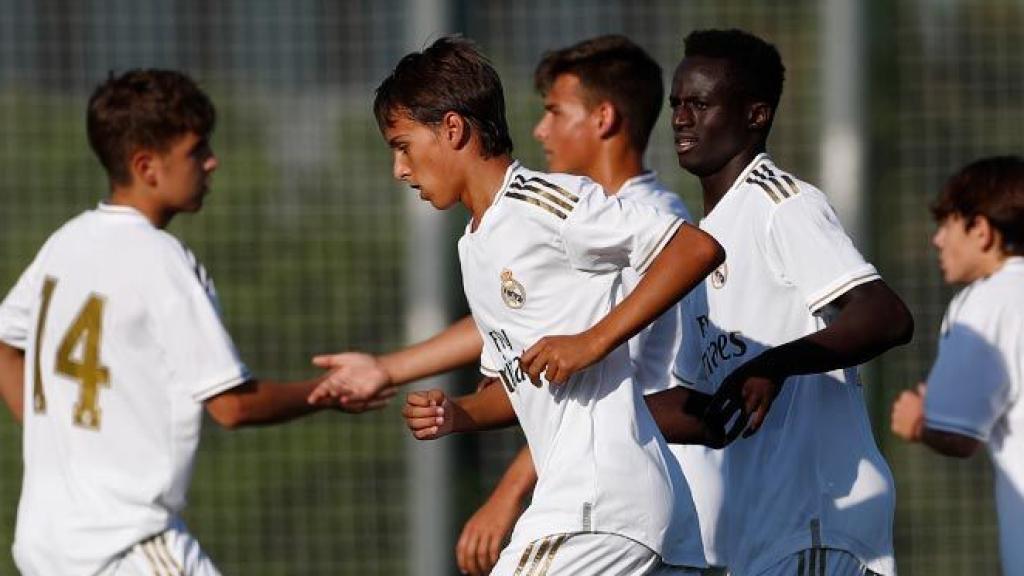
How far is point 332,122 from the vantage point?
8828mm

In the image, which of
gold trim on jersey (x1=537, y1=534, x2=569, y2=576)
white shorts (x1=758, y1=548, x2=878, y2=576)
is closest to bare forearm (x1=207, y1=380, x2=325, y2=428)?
gold trim on jersey (x1=537, y1=534, x2=569, y2=576)

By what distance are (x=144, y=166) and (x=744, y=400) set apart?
223 centimetres

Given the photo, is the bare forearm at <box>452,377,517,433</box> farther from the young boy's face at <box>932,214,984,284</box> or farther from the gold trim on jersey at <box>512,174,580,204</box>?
the young boy's face at <box>932,214,984,284</box>

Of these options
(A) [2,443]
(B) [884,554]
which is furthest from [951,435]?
(A) [2,443]

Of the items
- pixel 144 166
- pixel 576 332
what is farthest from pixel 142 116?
pixel 576 332

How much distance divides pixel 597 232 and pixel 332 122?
15.6ft

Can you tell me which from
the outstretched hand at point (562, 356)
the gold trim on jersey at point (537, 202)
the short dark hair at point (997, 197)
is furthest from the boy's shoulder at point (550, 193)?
the short dark hair at point (997, 197)

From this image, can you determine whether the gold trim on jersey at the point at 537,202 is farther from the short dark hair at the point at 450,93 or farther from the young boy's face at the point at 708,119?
the young boy's face at the point at 708,119

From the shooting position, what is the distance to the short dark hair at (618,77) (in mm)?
6191

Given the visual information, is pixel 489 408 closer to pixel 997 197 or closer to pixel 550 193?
pixel 550 193

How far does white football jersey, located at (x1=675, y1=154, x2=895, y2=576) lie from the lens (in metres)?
4.68

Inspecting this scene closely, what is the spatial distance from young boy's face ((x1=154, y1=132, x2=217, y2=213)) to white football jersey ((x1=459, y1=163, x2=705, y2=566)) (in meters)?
1.61

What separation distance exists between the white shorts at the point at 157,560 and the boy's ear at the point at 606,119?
1.84 meters

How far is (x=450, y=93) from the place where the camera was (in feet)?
14.8
